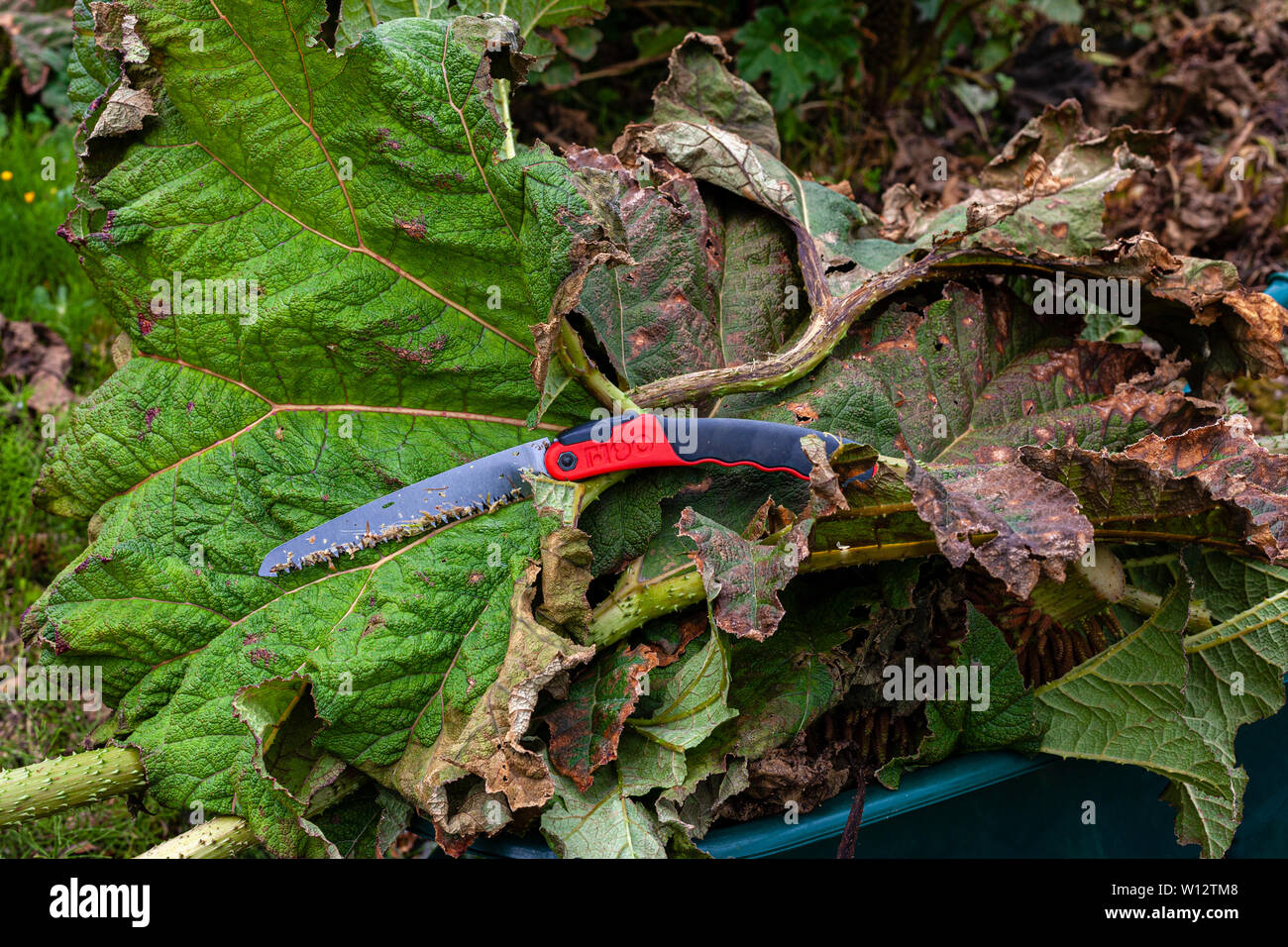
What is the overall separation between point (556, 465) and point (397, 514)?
0.31 meters

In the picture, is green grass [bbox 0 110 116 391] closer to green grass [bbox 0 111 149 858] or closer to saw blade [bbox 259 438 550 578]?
green grass [bbox 0 111 149 858]

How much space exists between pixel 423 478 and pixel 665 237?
0.68 m

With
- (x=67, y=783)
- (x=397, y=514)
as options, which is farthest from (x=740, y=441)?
(x=67, y=783)

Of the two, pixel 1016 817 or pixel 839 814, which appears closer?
pixel 839 814

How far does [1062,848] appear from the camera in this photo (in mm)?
2178

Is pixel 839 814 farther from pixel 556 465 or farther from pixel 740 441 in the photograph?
pixel 556 465

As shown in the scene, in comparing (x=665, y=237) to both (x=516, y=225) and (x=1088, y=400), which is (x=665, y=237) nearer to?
(x=516, y=225)

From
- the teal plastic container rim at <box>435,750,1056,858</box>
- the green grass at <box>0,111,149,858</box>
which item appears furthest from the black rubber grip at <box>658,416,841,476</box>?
the green grass at <box>0,111,149,858</box>

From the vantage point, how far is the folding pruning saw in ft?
6.19

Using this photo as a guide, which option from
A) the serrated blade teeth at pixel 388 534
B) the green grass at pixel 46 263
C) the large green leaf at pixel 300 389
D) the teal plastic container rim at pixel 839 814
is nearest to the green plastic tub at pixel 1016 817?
the teal plastic container rim at pixel 839 814

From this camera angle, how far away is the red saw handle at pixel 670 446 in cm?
188

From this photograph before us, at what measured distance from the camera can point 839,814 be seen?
75.2 inches
